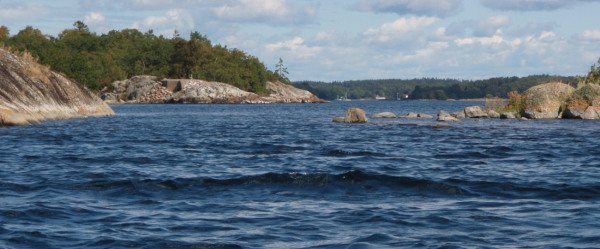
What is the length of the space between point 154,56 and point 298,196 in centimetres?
16226

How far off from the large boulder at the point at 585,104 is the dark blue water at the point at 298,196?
25.7m

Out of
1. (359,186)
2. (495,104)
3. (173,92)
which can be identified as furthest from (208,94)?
(359,186)

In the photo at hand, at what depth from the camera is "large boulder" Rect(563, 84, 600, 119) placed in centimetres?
4962

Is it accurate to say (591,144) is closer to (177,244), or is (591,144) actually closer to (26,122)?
(177,244)

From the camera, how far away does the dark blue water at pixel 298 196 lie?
33.3 ft

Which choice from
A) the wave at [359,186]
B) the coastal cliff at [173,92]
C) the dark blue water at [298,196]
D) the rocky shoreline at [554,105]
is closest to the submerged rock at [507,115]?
the rocky shoreline at [554,105]

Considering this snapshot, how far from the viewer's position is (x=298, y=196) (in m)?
14.4

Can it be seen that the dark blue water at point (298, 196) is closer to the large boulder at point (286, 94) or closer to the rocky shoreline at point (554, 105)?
the rocky shoreline at point (554, 105)

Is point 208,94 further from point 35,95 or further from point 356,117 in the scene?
point 35,95

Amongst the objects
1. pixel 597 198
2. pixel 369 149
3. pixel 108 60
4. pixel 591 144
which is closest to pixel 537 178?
pixel 597 198

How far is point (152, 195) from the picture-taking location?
14320 mm

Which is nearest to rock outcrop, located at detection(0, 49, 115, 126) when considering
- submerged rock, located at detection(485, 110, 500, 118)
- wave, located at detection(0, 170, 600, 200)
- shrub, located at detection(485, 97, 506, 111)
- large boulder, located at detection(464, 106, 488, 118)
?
wave, located at detection(0, 170, 600, 200)

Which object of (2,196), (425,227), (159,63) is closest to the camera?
(425,227)

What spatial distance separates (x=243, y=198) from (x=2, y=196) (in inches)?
215
